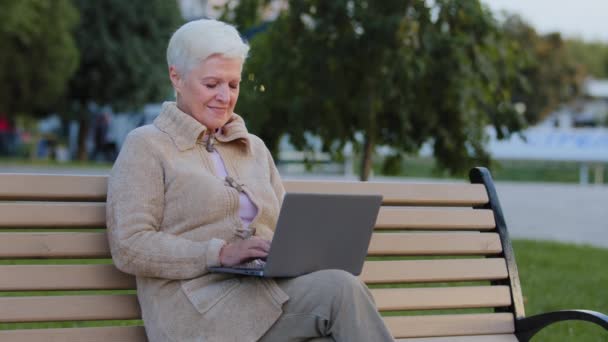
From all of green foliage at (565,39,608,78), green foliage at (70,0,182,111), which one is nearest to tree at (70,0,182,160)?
green foliage at (70,0,182,111)

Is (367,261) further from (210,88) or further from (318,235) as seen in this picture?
(210,88)

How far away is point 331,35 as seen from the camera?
7793mm

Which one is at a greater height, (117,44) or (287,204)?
(287,204)

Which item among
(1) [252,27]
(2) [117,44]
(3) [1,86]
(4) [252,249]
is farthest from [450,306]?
(2) [117,44]

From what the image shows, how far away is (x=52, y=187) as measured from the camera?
132 inches

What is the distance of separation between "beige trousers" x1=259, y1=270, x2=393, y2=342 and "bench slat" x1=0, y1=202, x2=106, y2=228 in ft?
2.20

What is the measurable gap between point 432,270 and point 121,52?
33326 millimetres

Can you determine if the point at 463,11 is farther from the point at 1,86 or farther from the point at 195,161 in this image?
the point at 1,86

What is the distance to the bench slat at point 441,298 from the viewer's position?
3.84 meters

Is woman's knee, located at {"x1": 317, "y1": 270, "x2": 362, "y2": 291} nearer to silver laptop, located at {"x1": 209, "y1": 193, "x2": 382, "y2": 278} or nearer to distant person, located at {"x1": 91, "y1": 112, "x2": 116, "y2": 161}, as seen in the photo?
silver laptop, located at {"x1": 209, "y1": 193, "x2": 382, "y2": 278}

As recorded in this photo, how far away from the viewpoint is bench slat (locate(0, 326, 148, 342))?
323 centimetres

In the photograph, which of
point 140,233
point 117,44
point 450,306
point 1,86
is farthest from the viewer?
point 117,44

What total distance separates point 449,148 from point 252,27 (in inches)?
73.7

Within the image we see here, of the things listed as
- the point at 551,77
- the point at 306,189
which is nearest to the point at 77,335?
the point at 306,189
